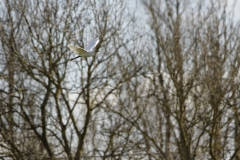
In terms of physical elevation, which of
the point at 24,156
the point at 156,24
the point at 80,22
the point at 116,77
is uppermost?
the point at 156,24

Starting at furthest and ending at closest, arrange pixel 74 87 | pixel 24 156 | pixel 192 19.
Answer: pixel 192 19
pixel 74 87
pixel 24 156

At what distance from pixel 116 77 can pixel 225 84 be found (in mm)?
2497

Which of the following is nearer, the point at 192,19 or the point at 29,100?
the point at 29,100

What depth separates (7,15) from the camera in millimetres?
12289

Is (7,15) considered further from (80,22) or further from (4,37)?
(80,22)

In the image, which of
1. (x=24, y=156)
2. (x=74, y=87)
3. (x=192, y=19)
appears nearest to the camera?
(x=24, y=156)

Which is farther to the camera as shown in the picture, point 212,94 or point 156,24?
point 156,24

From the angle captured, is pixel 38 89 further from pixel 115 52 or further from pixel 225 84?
pixel 225 84

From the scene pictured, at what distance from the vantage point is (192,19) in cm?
1380

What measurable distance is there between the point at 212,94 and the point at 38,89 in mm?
3774

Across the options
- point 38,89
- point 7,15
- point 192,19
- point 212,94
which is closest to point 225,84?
point 212,94

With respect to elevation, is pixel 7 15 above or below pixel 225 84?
above

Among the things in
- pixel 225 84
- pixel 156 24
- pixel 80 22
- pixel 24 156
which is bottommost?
pixel 24 156

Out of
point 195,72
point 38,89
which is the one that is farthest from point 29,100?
point 195,72
